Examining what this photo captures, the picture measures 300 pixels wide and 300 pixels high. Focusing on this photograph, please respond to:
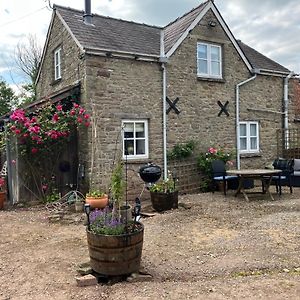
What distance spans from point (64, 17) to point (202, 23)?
4808mm

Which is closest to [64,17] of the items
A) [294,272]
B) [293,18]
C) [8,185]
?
[8,185]

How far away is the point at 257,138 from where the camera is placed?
1347 centimetres

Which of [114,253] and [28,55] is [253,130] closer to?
[114,253]

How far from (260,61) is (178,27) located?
4.00 m

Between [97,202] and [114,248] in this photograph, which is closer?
[114,248]

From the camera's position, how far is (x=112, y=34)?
449 inches

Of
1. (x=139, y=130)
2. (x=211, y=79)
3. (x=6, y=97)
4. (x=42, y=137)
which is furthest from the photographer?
(x=6, y=97)

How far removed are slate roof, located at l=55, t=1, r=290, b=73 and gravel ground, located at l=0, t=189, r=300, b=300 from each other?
17.4 ft

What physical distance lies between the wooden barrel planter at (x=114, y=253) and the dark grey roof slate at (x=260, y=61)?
35.9ft

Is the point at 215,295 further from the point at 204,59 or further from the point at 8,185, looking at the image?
the point at 204,59

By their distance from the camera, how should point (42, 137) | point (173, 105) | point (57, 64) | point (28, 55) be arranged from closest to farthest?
point (42, 137)
point (173, 105)
point (57, 64)
point (28, 55)

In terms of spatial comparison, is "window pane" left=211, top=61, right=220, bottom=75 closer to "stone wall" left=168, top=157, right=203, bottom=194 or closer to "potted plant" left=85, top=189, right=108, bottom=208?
"stone wall" left=168, top=157, right=203, bottom=194

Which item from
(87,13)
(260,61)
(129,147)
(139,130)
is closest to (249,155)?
(260,61)

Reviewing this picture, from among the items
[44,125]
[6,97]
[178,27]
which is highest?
[178,27]
